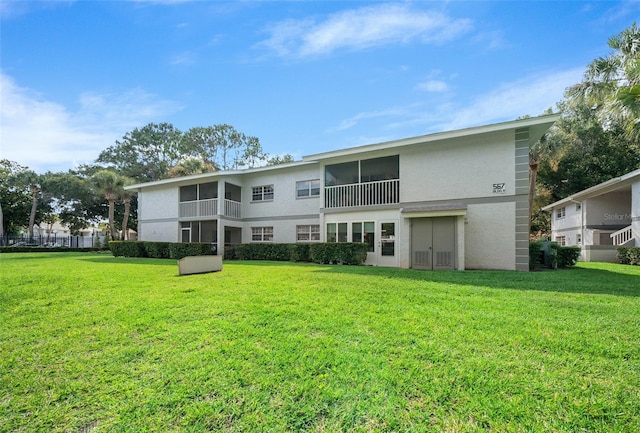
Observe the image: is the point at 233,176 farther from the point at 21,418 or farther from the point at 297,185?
the point at 21,418

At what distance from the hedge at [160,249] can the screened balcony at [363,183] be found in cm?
808

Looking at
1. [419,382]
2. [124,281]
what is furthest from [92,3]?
[419,382]

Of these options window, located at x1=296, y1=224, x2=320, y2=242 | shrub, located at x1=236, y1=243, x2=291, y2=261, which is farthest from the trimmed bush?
window, located at x1=296, y1=224, x2=320, y2=242

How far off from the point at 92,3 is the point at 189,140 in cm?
3637

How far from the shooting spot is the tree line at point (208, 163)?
544 inches

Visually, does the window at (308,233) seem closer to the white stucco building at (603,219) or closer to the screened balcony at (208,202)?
the screened balcony at (208,202)

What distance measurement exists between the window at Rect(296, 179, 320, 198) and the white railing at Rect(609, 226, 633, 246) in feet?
59.6

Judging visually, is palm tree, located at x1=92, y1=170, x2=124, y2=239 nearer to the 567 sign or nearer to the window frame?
the window frame

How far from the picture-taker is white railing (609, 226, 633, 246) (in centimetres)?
1803

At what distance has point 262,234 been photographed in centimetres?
2025

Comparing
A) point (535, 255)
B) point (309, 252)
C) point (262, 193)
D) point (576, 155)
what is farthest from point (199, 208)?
point (576, 155)

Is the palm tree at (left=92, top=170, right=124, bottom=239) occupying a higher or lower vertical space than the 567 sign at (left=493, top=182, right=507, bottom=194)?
higher

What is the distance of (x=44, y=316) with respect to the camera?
511cm

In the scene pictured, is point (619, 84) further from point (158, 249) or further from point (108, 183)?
point (108, 183)
